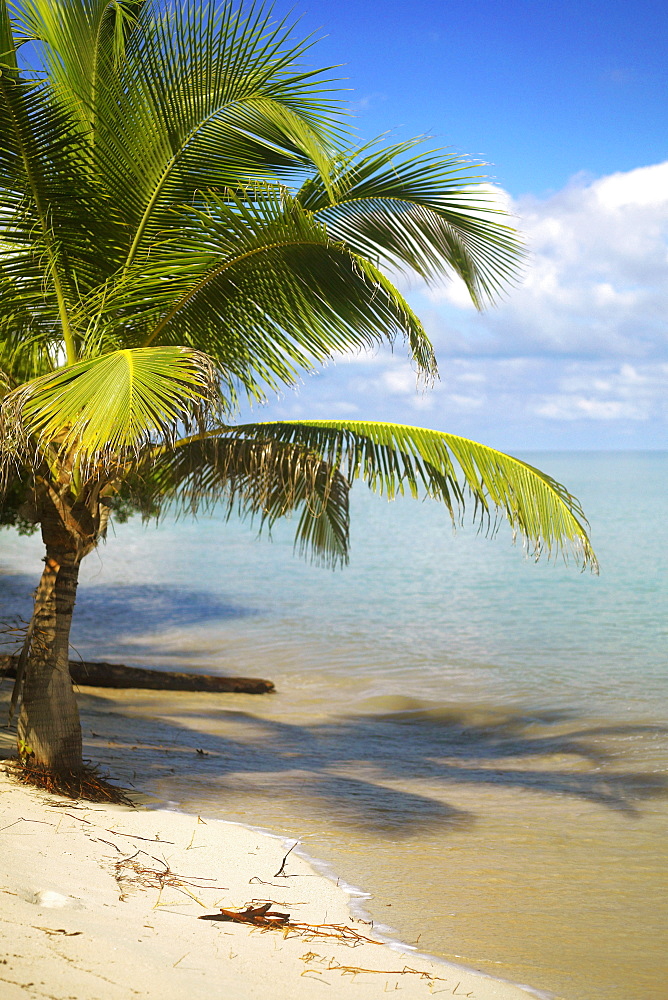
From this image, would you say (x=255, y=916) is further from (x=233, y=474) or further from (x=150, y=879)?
(x=233, y=474)

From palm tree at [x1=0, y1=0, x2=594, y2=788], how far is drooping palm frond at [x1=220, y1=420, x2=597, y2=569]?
15 millimetres

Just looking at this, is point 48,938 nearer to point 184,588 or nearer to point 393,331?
point 393,331

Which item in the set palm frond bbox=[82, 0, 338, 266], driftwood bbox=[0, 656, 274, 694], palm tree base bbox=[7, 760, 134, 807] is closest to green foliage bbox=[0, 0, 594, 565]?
palm frond bbox=[82, 0, 338, 266]

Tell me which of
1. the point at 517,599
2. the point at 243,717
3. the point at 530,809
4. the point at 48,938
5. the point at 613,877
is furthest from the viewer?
the point at 517,599

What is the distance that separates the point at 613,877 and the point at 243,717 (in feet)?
19.0

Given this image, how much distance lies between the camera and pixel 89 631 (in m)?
17.4

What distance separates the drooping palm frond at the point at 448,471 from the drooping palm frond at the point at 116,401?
114 centimetres

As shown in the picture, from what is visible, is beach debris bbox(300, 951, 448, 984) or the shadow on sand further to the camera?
the shadow on sand

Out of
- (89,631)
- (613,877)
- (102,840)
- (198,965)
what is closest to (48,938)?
(198,965)

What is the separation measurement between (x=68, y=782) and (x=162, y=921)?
2560 millimetres

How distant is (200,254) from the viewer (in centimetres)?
618

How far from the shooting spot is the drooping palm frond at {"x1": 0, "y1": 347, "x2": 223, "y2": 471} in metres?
4.53

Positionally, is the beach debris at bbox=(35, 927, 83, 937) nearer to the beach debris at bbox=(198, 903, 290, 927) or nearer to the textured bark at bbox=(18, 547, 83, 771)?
the beach debris at bbox=(198, 903, 290, 927)

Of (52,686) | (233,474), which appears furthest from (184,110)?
(52,686)
